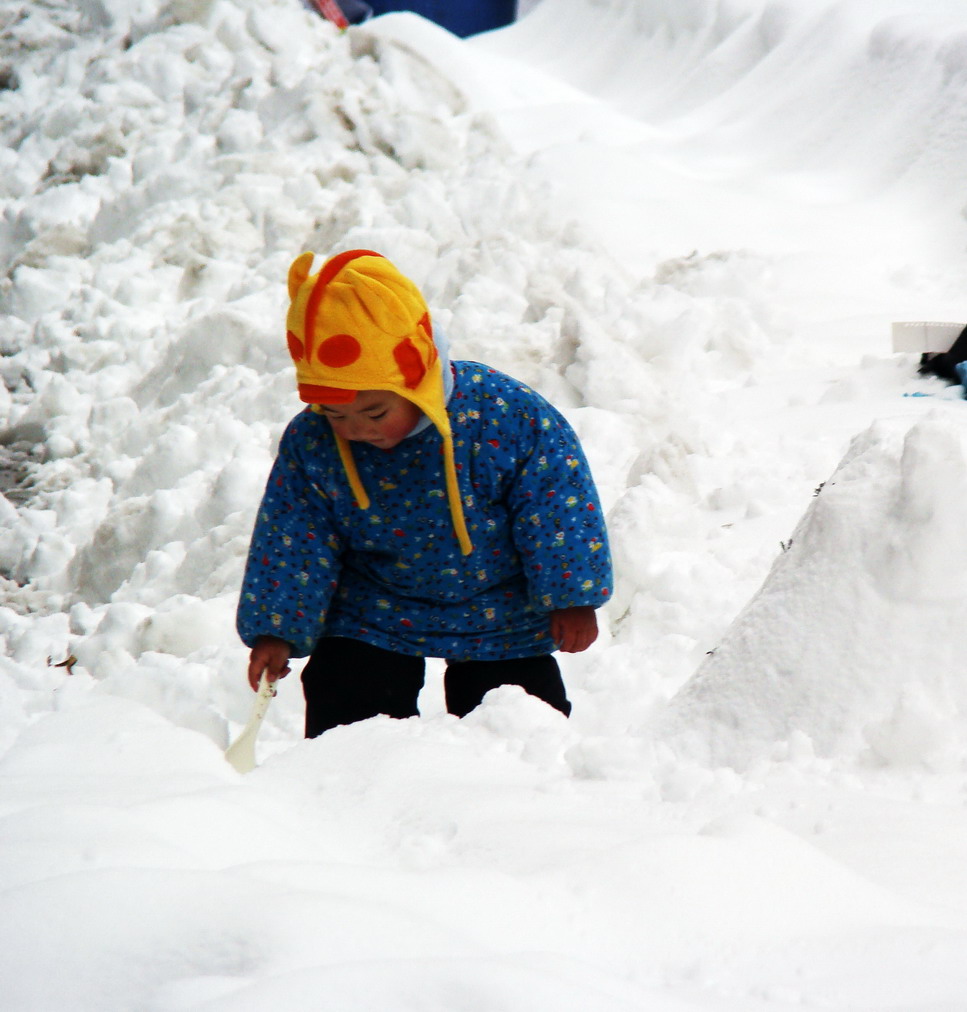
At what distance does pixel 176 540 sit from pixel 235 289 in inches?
59.2

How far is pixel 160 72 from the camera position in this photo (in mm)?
5973

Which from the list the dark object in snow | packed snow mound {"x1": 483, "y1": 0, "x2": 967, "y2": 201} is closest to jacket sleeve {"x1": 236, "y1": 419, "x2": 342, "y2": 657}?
the dark object in snow

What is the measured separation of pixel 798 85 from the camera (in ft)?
20.0

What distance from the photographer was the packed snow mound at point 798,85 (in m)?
5.06

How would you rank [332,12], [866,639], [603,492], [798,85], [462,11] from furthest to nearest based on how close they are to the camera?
[462,11], [332,12], [798,85], [603,492], [866,639]

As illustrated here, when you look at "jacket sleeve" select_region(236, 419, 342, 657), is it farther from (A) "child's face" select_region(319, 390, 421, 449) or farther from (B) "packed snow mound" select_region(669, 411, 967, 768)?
(B) "packed snow mound" select_region(669, 411, 967, 768)

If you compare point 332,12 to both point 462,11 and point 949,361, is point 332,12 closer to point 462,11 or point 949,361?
point 462,11

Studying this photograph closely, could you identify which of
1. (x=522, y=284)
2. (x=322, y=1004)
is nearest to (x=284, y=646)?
(x=322, y=1004)

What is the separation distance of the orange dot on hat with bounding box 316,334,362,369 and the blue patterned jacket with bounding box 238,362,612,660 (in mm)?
193

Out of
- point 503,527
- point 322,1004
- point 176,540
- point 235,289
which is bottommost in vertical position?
point 176,540

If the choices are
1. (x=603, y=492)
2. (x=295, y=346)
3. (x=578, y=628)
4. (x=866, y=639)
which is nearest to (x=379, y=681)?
(x=578, y=628)

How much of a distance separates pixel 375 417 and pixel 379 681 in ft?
1.46

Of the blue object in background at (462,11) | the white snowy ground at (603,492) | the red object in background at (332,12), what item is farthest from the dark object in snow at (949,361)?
the blue object in background at (462,11)

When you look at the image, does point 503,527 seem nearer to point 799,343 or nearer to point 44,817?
point 44,817
